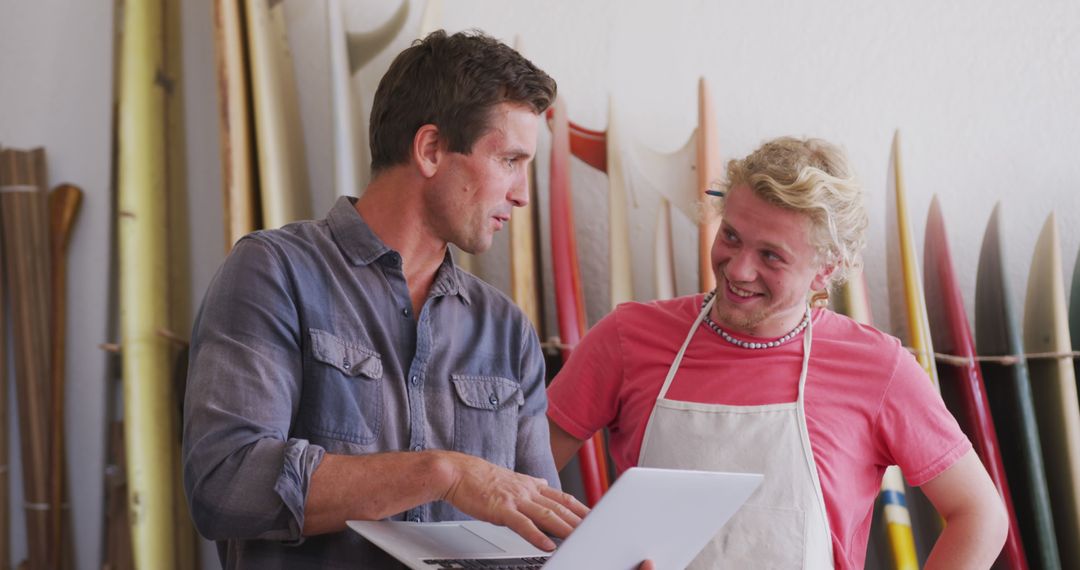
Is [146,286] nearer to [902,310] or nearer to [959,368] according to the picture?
[902,310]

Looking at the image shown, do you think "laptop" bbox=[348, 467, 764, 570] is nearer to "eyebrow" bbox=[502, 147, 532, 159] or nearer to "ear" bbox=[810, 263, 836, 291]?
"eyebrow" bbox=[502, 147, 532, 159]

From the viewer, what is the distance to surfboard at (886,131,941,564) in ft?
8.18

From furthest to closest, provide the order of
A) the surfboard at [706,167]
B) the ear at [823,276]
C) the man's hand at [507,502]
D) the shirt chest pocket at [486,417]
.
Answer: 1. the surfboard at [706,167]
2. the ear at [823,276]
3. the shirt chest pocket at [486,417]
4. the man's hand at [507,502]

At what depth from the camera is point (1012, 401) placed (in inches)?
98.4

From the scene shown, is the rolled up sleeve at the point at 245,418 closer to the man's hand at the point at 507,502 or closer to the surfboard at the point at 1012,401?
the man's hand at the point at 507,502

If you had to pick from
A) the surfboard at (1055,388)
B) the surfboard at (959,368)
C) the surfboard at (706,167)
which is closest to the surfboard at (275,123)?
the surfboard at (706,167)

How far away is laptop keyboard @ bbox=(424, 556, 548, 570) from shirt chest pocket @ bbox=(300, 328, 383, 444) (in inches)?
8.9

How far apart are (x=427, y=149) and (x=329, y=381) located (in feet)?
1.17

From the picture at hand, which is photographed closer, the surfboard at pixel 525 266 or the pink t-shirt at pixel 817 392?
the pink t-shirt at pixel 817 392

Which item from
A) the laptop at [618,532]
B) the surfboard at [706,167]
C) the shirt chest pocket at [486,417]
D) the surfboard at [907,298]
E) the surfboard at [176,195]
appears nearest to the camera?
the laptop at [618,532]

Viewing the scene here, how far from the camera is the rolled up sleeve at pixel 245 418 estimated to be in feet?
3.78

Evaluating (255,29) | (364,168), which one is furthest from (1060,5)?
(255,29)

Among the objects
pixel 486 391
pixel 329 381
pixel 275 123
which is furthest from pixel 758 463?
pixel 275 123

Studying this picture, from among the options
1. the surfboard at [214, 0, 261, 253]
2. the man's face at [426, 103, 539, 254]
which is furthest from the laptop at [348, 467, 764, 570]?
the surfboard at [214, 0, 261, 253]
